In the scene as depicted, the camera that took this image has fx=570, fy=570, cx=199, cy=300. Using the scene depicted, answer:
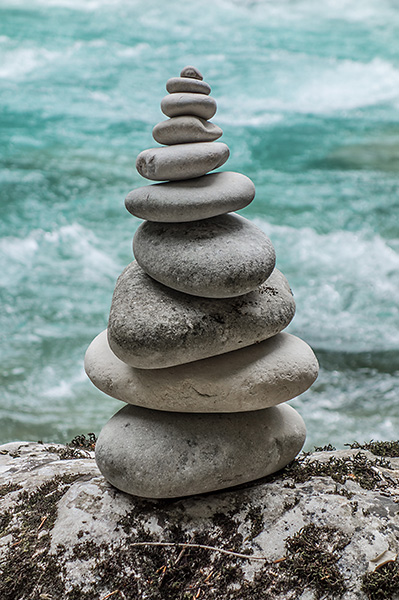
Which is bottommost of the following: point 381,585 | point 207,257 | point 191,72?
point 381,585

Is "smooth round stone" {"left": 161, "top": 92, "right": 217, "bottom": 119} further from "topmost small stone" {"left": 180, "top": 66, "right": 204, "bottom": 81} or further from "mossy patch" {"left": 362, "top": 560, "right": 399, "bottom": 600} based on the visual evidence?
"mossy patch" {"left": 362, "top": 560, "right": 399, "bottom": 600}

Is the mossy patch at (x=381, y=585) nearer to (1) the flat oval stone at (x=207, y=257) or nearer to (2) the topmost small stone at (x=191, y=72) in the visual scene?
(1) the flat oval stone at (x=207, y=257)

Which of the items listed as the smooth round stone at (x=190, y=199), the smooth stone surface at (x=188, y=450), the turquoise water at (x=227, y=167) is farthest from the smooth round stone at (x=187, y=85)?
the turquoise water at (x=227, y=167)

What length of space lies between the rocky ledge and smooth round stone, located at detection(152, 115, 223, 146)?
1882 millimetres

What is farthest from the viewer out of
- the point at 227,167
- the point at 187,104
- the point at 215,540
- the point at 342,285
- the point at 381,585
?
the point at 227,167

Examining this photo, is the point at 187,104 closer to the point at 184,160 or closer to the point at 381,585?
the point at 184,160

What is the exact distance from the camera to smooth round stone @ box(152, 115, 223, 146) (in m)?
2.95

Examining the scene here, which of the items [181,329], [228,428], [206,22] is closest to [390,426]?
[228,428]

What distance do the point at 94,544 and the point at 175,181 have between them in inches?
74.0

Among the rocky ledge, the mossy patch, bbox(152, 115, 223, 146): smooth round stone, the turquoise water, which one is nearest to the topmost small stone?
bbox(152, 115, 223, 146): smooth round stone

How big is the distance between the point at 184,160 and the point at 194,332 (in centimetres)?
87

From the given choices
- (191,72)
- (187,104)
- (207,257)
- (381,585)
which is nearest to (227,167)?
(191,72)

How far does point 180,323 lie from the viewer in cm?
282

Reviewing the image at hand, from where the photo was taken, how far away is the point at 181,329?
2.81 metres
